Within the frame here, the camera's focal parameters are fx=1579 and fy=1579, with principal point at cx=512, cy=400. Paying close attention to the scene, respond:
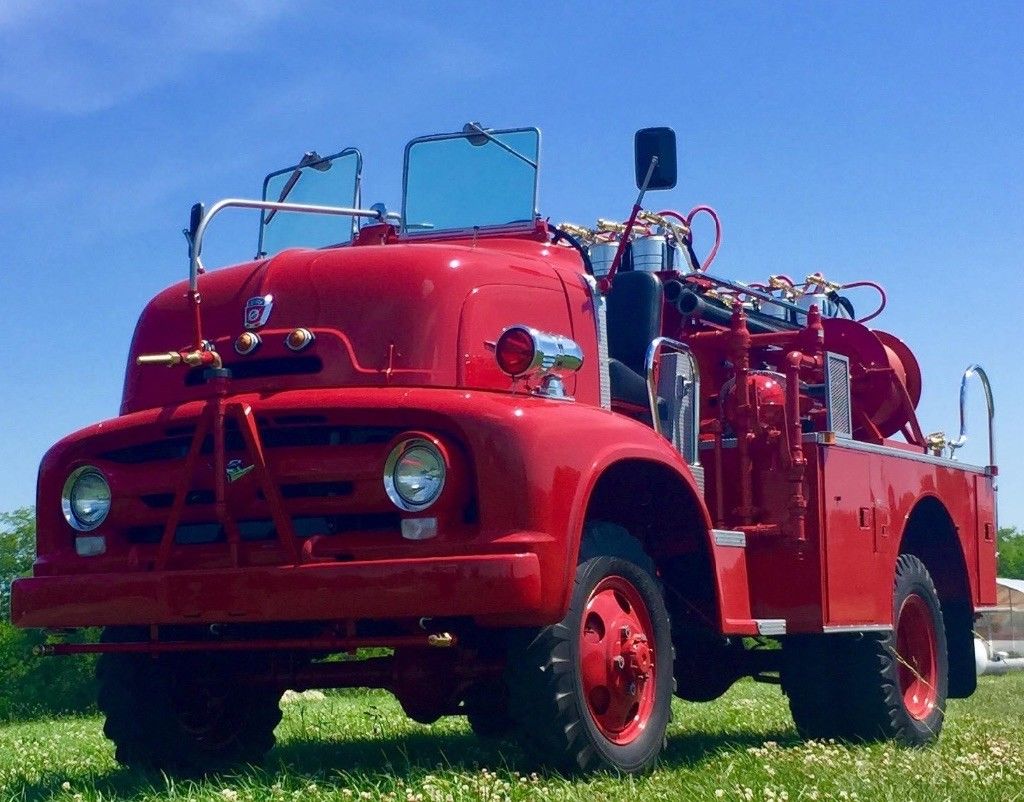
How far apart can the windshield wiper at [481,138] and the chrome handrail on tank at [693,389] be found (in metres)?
1.13

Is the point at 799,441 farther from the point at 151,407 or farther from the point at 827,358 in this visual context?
the point at 151,407

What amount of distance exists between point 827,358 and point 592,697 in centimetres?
301

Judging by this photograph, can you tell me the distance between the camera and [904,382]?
30.1 ft

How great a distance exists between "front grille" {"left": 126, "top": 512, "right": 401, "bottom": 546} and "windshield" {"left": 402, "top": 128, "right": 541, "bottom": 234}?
7.06 ft

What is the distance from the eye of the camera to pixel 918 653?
8969 mm

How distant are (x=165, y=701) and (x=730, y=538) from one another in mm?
2513

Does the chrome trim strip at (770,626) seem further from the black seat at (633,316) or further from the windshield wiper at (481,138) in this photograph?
the windshield wiper at (481,138)

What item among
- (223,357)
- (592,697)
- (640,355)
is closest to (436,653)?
(592,697)

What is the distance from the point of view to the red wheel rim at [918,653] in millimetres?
8805

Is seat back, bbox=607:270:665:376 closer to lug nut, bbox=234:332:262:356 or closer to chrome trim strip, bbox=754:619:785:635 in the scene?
chrome trim strip, bbox=754:619:785:635

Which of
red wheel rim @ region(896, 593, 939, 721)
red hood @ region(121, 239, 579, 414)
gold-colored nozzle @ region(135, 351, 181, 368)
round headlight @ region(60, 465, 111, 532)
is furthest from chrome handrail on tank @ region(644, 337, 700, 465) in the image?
round headlight @ region(60, 465, 111, 532)

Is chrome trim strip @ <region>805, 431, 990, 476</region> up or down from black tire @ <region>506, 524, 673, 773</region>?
up

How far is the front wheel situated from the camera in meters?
5.45

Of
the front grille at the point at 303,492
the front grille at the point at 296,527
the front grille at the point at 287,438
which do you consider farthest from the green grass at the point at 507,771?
the front grille at the point at 287,438
